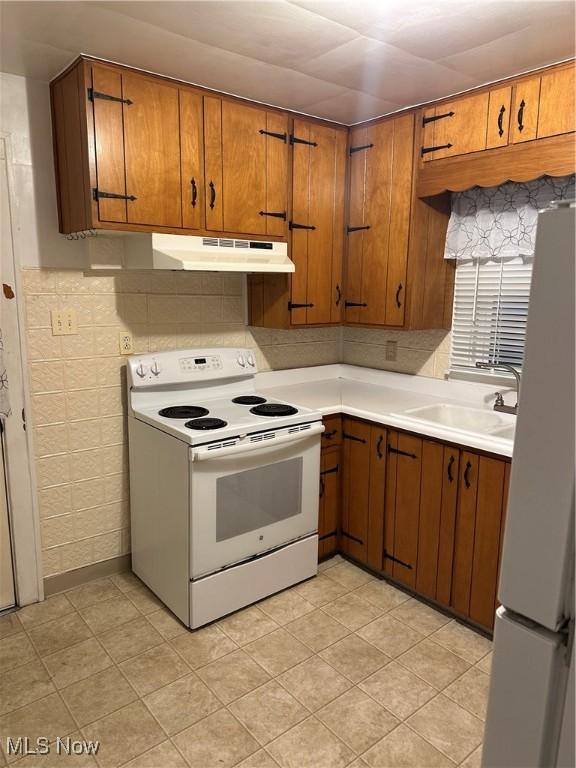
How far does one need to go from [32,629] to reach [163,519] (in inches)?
29.4

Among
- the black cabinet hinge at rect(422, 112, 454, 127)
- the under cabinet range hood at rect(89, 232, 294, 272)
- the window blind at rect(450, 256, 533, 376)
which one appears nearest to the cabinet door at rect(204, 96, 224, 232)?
the under cabinet range hood at rect(89, 232, 294, 272)

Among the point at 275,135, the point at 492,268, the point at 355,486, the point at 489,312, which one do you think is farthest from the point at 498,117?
the point at 355,486

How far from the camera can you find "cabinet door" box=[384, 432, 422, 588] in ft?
8.38

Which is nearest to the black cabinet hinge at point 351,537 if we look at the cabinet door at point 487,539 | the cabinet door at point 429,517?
the cabinet door at point 429,517

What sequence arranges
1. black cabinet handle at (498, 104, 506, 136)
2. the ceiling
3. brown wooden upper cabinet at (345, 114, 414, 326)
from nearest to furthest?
the ceiling
black cabinet handle at (498, 104, 506, 136)
brown wooden upper cabinet at (345, 114, 414, 326)

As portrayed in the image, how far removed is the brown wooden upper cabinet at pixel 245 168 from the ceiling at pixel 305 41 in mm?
A: 145

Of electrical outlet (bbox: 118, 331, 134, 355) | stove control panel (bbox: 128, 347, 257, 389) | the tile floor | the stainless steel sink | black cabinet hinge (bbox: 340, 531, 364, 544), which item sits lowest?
the tile floor

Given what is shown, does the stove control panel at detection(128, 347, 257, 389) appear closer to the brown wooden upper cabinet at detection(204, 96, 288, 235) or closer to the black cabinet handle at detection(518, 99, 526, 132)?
the brown wooden upper cabinet at detection(204, 96, 288, 235)

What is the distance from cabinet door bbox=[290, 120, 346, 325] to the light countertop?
1.45 feet

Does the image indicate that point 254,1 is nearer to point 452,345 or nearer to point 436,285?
point 436,285

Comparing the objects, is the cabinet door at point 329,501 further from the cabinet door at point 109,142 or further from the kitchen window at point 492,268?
the cabinet door at point 109,142

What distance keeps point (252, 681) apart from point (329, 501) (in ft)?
3.50

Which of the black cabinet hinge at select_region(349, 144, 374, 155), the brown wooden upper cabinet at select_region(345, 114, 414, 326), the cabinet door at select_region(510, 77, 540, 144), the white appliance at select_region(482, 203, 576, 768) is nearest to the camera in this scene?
the white appliance at select_region(482, 203, 576, 768)

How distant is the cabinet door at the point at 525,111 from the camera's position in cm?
219
